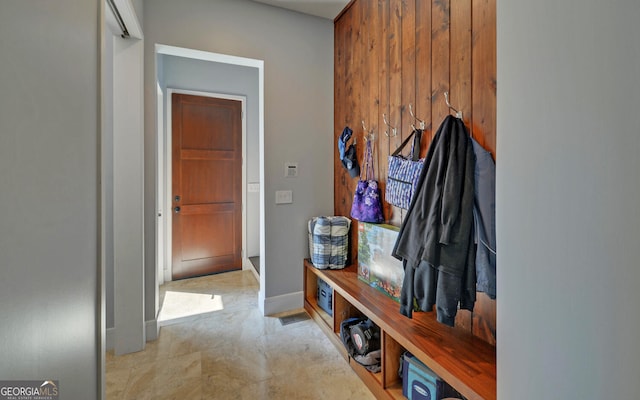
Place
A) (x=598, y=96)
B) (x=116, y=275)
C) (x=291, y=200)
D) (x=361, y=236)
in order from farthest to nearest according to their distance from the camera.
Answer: (x=291, y=200), (x=361, y=236), (x=116, y=275), (x=598, y=96)

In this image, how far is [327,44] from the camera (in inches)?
110

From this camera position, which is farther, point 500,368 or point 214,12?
point 214,12

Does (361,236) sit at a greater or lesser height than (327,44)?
lesser

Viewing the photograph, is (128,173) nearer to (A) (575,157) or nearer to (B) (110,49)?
(B) (110,49)

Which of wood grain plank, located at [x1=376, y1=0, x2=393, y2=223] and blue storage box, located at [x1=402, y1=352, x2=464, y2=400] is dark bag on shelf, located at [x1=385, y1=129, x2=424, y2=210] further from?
blue storage box, located at [x1=402, y1=352, x2=464, y2=400]

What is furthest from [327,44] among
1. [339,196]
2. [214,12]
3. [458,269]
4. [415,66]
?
[458,269]

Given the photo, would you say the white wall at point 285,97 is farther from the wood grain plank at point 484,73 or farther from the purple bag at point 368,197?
the wood grain plank at point 484,73

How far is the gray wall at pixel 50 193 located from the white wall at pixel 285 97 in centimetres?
136

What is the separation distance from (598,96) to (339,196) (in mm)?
2223

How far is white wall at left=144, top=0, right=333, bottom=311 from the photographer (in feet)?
7.75

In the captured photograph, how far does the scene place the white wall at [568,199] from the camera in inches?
23.1

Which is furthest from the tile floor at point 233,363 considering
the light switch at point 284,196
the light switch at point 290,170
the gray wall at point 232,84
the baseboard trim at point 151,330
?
the gray wall at point 232,84

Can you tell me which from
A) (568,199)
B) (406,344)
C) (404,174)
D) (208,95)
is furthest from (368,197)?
(208,95)

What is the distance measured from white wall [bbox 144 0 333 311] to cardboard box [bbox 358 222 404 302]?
775 millimetres
